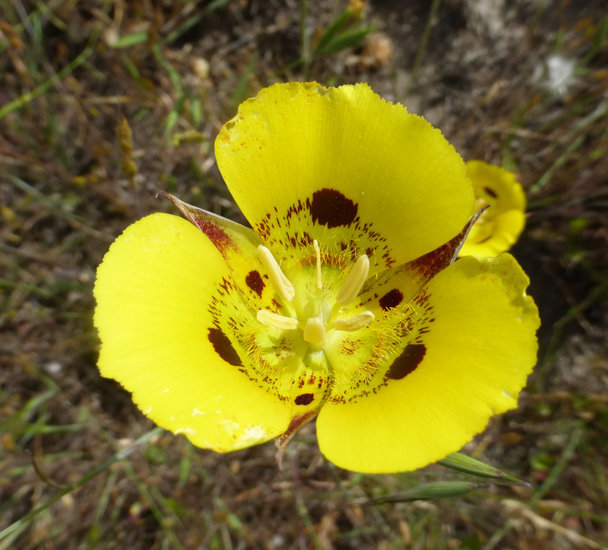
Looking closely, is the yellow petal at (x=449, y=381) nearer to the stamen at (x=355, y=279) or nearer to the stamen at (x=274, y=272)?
the stamen at (x=355, y=279)

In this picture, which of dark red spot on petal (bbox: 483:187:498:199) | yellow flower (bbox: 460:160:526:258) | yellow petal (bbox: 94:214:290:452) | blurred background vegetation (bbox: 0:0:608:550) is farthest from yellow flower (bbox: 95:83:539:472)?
blurred background vegetation (bbox: 0:0:608:550)

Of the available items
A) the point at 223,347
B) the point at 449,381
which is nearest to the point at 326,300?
the point at 223,347

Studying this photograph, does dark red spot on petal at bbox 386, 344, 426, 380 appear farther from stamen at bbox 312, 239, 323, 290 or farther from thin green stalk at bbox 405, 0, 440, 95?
thin green stalk at bbox 405, 0, 440, 95

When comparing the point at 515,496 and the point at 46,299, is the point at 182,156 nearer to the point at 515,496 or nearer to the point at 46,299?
the point at 46,299

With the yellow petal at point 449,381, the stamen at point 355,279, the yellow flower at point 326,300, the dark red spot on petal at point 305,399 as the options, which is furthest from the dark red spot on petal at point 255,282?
the yellow petal at point 449,381

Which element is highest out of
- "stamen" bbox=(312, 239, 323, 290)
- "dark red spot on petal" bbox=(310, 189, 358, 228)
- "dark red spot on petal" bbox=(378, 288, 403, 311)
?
"dark red spot on petal" bbox=(310, 189, 358, 228)

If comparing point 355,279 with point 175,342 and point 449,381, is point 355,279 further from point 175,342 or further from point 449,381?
point 175,342
